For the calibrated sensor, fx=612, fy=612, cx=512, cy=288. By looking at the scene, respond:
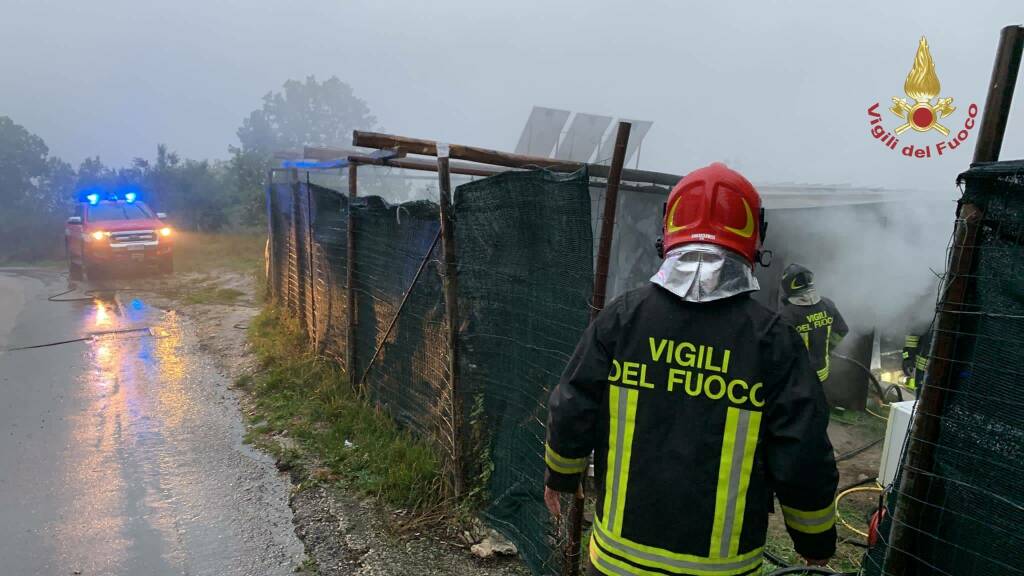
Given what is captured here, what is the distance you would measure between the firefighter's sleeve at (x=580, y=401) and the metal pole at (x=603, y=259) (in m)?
0.85

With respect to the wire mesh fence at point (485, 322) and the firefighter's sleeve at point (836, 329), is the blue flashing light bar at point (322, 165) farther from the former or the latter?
the firefighter's sleeve at point (836, 329)

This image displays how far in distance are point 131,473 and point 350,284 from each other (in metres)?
2.34

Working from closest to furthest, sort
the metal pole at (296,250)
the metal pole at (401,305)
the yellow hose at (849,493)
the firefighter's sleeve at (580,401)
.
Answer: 1. the firefighter's sleeve at (580,401)
2. the yellow hose at (849,493)
3. the metal pole at (401,305)
4. the metal pole at (296,250)

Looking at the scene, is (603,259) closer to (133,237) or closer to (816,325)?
(816,325)

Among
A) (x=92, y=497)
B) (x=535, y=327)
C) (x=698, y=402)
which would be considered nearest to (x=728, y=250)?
(x=698, y=402)

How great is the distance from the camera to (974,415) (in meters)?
1.75

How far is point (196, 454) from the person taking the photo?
5164mm

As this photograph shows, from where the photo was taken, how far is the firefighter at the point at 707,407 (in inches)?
65.9

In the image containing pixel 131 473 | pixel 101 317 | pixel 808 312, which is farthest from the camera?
pixel 101 317

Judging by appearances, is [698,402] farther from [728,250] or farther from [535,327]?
[535,327]

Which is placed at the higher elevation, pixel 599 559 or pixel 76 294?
pixel 599 559

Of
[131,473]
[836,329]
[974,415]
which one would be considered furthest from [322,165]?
[974,415]

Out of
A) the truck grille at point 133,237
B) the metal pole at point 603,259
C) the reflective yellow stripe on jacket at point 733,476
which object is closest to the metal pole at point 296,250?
the metal pole at point 603,259

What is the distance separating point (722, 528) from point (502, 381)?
6.89 feet
